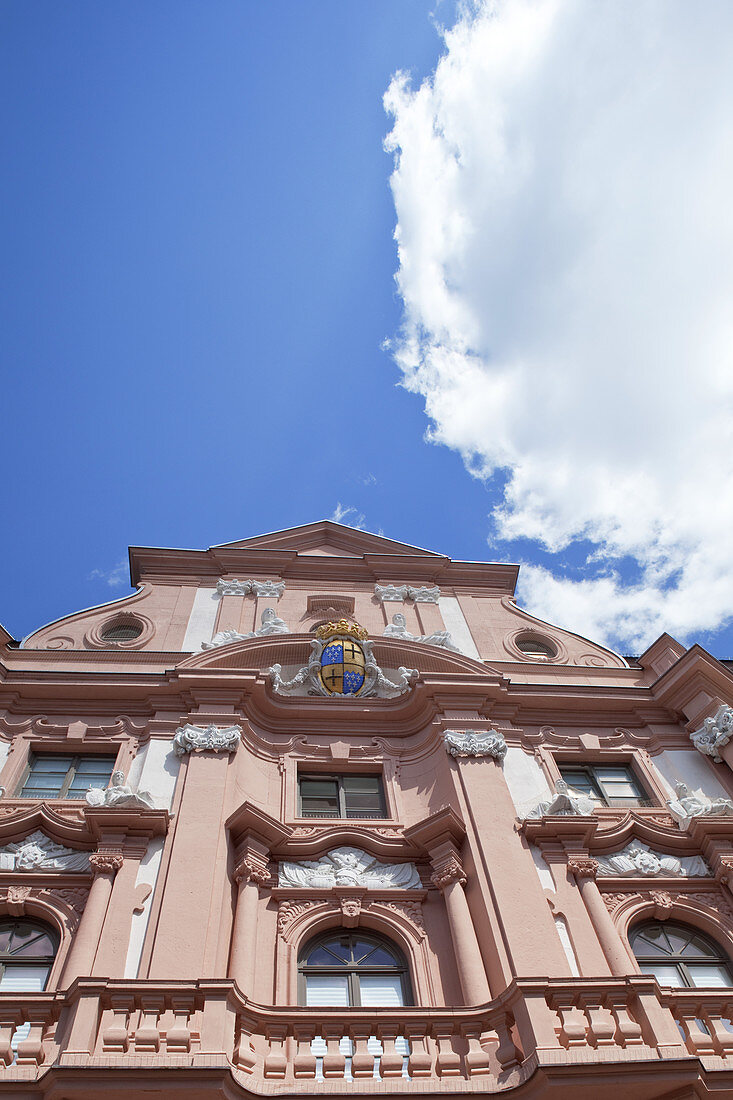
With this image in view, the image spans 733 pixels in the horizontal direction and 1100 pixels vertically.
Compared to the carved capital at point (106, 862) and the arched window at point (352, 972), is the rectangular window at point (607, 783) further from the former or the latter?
the carved capital at point (106, 862)

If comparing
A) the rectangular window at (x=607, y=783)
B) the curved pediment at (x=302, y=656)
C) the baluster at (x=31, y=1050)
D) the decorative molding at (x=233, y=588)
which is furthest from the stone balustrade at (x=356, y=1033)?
the decorative molding at (x=233, y=588)

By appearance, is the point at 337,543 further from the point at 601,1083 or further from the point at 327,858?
the point at 601,1083

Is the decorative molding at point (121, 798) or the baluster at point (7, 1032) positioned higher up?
the decorative molding at point (121, 798)

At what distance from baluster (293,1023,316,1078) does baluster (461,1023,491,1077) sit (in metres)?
1.93

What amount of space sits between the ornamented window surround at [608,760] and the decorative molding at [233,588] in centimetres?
829

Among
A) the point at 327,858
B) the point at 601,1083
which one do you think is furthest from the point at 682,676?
the point at 601,1083

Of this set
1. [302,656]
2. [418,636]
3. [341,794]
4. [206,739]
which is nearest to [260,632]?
[302,656]

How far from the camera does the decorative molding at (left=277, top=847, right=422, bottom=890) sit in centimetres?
1466

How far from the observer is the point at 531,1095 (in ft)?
35.0

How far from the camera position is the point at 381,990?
13367 mm

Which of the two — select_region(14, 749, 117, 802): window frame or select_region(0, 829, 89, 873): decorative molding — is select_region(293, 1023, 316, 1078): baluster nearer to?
select_region(0, 829, 89, 873): decorative molding

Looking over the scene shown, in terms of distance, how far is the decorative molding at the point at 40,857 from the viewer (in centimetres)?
1466

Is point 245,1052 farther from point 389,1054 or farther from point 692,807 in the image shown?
point 692,807

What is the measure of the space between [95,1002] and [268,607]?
461 inches
